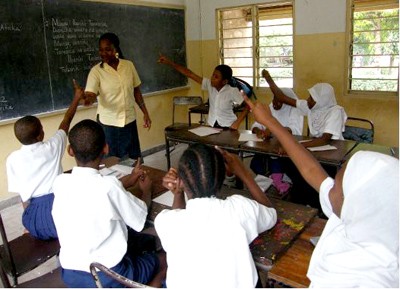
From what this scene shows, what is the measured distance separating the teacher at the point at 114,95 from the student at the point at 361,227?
2.33 m

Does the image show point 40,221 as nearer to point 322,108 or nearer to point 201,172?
point 201,172

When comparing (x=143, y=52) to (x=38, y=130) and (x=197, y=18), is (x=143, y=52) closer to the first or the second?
(x=197, y=18)

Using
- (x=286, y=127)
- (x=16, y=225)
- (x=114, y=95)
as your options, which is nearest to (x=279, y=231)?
(x=286, y=127)

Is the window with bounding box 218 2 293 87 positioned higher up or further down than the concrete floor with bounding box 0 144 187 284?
higher up

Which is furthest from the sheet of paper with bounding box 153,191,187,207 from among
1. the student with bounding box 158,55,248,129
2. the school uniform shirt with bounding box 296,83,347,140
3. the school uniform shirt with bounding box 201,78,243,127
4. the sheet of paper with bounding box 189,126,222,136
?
the school uniform shirt with bounding box 201,78,243,127

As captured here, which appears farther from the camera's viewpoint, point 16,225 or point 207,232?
point 16,225

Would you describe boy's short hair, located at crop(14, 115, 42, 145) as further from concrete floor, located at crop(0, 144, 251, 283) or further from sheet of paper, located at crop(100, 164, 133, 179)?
concrete floor, located at crop(0, 144, 251, 283)

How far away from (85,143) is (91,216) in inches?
12.2

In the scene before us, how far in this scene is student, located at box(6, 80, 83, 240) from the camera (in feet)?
6.14

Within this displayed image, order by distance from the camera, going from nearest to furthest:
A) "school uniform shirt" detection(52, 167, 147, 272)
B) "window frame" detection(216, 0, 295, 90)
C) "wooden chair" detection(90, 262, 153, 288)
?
1. "wooden chair" detection(90, 262, 153, 288)
2. "school uniform shirt" detection(52, 167, 147, 272)
3. "window frame" detection(216, 0, 295, 90)

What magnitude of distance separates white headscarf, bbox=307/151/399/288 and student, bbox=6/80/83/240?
4.69 feet

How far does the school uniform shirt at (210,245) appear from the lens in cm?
109

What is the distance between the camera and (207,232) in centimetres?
110

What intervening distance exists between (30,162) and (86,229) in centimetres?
72
